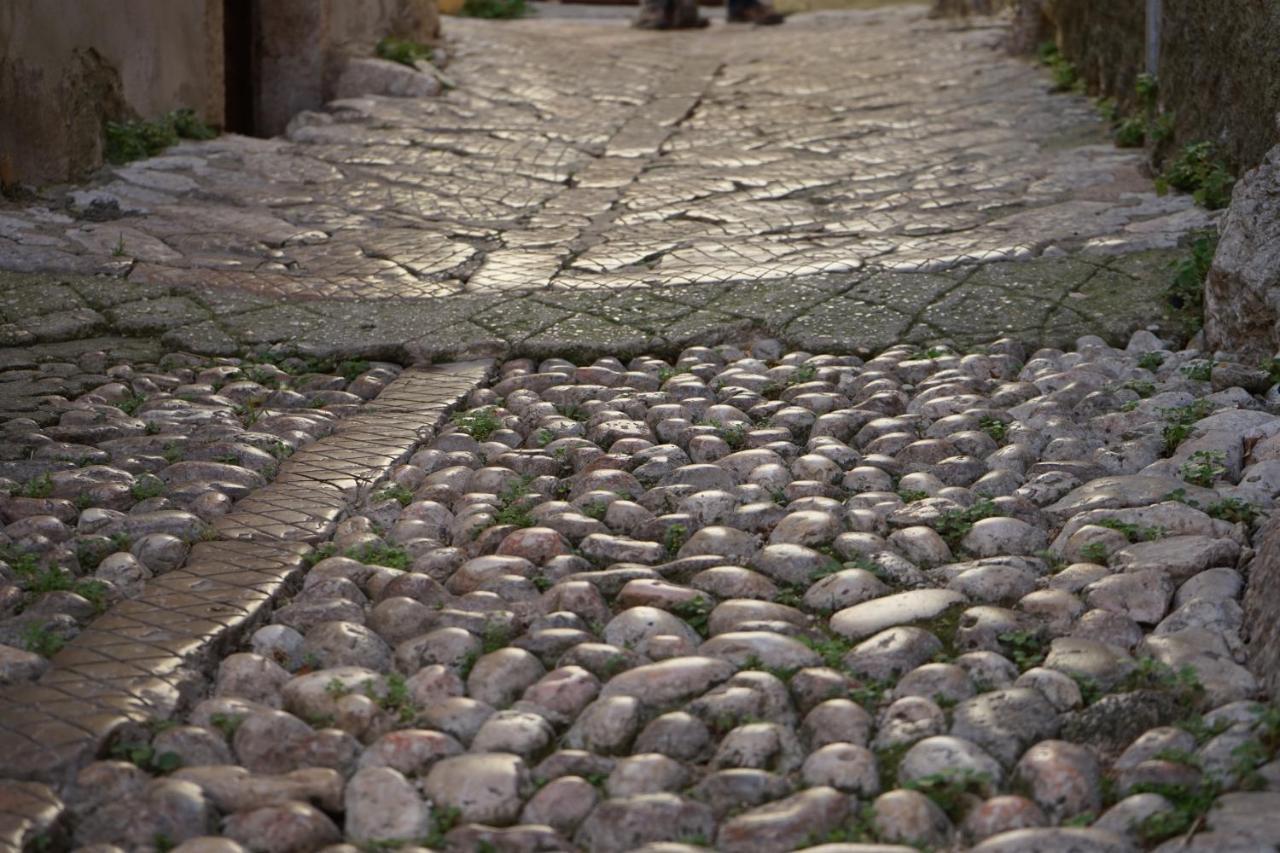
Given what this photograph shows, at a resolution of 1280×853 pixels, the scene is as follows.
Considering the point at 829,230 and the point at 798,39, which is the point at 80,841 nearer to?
the point at 829,230

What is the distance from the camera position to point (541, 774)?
2.25 metres

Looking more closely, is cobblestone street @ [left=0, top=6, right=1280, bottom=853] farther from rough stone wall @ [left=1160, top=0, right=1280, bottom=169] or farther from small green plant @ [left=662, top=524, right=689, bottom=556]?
rough stone wall @ [left=1160, top=0, right=1280, bottom=169]

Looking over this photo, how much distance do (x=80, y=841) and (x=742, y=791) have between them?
2.89ft

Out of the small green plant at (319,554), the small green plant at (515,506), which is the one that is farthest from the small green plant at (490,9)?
the small green plant at (319,554)

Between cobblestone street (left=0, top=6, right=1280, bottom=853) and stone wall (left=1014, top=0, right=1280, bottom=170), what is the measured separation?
304 mm

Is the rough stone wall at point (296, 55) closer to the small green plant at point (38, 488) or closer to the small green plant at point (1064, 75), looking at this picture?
the small green plant at point (1064, 75)

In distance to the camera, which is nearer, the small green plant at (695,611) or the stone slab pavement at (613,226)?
the small green plant at (695,611)

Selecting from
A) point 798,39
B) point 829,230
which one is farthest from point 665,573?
point 798,39

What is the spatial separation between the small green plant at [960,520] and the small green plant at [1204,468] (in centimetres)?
42

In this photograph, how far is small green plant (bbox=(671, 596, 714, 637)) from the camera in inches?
106

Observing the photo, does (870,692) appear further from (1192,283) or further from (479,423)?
(1192,283)

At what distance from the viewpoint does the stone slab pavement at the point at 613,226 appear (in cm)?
434

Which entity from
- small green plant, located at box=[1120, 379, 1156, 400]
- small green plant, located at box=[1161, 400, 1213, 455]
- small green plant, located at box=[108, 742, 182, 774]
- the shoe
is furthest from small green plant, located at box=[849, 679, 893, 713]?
the shoe

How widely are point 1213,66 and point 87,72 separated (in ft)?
12.9
